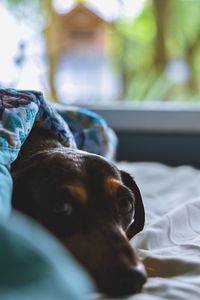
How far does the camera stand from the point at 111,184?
2.98ft

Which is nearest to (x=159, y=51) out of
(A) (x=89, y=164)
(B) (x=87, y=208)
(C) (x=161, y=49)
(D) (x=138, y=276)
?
(C) (x=161, y=49)

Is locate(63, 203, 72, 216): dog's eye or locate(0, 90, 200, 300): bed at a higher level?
locate(63, 203, 72, 216): dog's eye

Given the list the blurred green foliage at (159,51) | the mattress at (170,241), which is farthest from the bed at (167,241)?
the blurred green foliage at (159,51)

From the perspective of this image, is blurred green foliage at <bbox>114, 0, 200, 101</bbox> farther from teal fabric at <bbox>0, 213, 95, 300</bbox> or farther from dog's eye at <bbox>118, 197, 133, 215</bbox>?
teal fabric at <bbox>0, 213, 95, 300</bbox>

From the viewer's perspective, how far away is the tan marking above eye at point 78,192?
0.85 m

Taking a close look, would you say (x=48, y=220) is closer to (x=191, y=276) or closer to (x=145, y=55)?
(x=191, y=276)

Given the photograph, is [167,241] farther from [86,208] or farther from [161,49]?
[161,49]

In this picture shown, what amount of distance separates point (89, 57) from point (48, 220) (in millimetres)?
1896

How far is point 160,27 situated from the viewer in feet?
8.41

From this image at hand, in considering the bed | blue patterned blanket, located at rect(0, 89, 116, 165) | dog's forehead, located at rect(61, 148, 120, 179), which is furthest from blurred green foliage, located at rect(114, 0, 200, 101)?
dog's forehead, located at rect(61, 148, 120, 179)

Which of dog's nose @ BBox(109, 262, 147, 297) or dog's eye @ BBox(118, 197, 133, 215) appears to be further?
dog's eye @ BBox(118, 197, 133, 215)

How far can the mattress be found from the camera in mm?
769

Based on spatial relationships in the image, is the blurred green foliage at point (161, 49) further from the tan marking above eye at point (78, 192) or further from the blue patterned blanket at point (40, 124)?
the tan marking above eye at point (78, 192)

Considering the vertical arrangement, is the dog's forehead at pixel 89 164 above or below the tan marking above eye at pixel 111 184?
above
